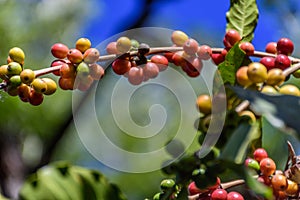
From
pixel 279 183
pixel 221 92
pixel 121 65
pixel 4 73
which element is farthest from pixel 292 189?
pixel 4 73

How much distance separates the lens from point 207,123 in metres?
0.58

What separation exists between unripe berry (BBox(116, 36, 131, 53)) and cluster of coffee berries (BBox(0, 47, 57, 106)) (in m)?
0.08

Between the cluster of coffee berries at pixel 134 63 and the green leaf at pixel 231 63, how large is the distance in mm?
71

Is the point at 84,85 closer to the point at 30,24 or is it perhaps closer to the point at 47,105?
the point at 47,105

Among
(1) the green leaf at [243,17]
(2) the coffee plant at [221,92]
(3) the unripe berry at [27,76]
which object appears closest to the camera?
(2) the coffee plant at [221,92]

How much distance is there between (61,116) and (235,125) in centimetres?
331

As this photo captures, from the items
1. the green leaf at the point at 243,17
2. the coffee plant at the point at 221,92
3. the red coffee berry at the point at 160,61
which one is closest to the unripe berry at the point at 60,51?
the coffee plant at the point at 221,92

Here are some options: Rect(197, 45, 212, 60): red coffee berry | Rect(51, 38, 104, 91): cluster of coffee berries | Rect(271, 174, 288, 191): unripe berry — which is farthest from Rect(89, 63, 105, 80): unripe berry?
Rect(271, 174, 288, 191): unripe berry

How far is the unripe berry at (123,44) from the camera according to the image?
2.07ft

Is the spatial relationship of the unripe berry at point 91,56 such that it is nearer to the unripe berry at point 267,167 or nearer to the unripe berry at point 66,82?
the unripe berry at point 66,82

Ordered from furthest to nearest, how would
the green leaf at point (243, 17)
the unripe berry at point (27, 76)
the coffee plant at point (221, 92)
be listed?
the green leaf at point (243, 17) → the unripe berry at point (27, 76) → the coffee plant at point (221, 92)

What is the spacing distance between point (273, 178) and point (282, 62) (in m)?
0.12

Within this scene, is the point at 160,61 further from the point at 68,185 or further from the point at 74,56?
the point at 68,185

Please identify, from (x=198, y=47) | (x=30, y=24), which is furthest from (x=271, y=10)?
(x=198, y=47)
